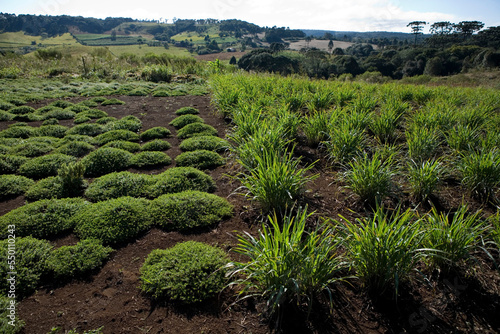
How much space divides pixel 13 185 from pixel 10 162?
1.13 m

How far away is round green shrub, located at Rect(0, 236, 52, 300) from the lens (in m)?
2.53

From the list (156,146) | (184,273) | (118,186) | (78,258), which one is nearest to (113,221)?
(78,258)

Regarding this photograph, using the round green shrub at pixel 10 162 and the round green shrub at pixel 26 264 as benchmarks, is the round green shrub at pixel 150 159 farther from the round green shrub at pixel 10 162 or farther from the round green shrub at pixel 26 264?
the round green shrub at pixel 26 264

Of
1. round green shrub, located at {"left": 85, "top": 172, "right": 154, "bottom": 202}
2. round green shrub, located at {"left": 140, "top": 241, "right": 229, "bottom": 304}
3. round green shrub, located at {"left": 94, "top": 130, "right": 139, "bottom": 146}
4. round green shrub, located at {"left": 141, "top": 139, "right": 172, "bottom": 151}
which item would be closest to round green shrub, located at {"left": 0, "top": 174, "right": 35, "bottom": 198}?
round green shrub, located at {"left": 85, "top": 172, "right": 154, "bottom": 202}

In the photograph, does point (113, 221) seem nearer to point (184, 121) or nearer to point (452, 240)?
point (452, 240)

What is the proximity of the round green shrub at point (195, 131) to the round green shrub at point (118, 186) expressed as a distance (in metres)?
2.31

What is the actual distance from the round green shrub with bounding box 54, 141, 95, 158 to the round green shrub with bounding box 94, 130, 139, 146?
39cm

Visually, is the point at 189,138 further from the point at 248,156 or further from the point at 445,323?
the point at 445,323

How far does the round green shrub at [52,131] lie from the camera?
22.4 feet

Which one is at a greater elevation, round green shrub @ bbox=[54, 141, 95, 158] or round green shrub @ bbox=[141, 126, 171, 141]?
round green shrub @ bbox=[141, 126, 171, 141]

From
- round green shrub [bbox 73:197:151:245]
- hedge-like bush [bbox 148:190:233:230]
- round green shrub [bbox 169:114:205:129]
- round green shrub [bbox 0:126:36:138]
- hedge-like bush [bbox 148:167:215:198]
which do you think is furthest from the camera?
round green shrub [bbox 169:114:205:129]

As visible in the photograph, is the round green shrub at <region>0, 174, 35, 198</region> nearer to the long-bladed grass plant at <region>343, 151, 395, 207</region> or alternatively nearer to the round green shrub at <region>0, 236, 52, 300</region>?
the round green shrub at <region>0, 236, 52, 300</region>

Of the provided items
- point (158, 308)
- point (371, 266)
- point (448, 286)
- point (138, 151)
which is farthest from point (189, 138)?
point (448, 286)

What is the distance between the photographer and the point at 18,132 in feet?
21.8
